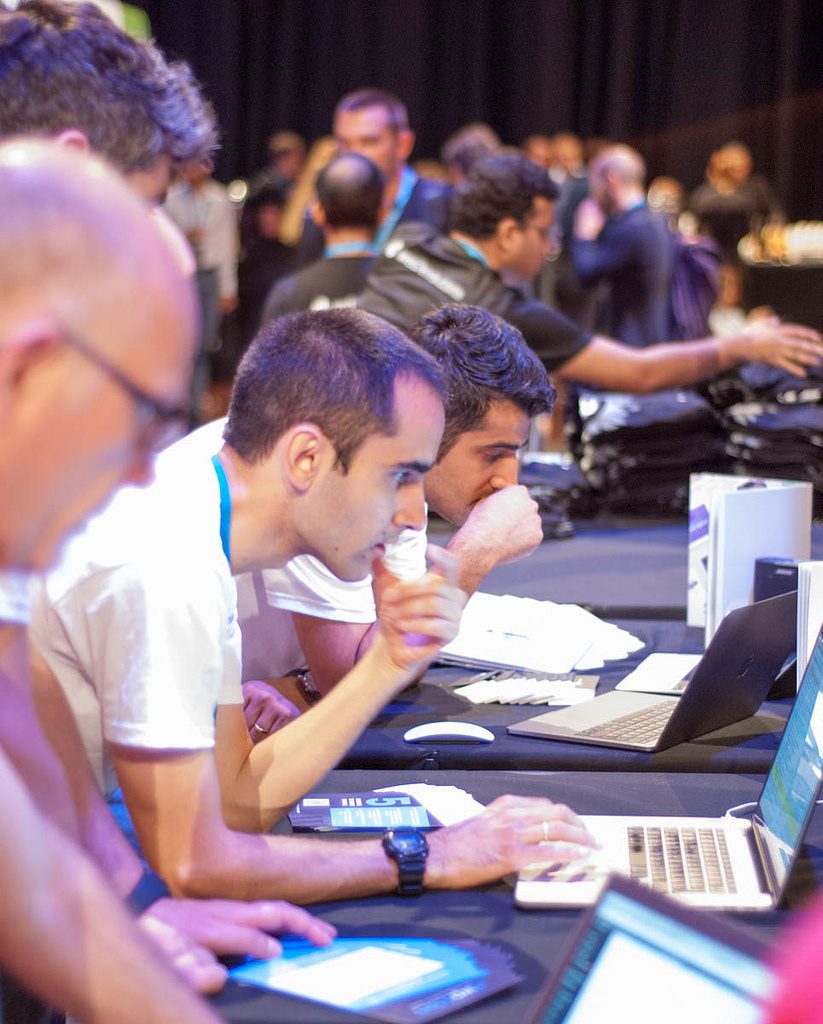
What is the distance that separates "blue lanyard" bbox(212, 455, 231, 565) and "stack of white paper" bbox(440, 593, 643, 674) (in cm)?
82

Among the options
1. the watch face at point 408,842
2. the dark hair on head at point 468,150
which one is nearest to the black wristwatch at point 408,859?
the watch face at point 408,842

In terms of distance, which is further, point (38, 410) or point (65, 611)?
point (65, 611)

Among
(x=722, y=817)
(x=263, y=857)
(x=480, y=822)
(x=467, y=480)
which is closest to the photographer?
(x=263, y=857)

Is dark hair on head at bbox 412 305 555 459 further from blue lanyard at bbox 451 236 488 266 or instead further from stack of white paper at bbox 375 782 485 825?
blue lanyard at bbox 451 236 488 266

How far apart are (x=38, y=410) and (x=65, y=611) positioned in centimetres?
67

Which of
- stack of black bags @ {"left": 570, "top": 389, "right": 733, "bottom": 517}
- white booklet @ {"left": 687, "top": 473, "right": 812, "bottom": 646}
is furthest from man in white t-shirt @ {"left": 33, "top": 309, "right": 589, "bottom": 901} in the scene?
stack of black bags @ {"left": 570, "top": 389, "right": 733, "bottom": 517}

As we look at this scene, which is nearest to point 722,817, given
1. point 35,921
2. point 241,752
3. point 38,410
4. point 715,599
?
point 241,752

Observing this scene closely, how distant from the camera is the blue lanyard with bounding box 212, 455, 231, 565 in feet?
4.98

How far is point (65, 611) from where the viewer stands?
1.34 metres

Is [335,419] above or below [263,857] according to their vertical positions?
above

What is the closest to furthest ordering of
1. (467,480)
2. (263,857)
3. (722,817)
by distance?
1. (263,857)
2. (722,817)
3. (467,480)

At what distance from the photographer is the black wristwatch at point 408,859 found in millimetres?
1372

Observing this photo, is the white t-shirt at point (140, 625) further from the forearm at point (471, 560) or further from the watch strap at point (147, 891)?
the forearm at point (471, 560)

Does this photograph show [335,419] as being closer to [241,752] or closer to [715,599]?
[241,752]
